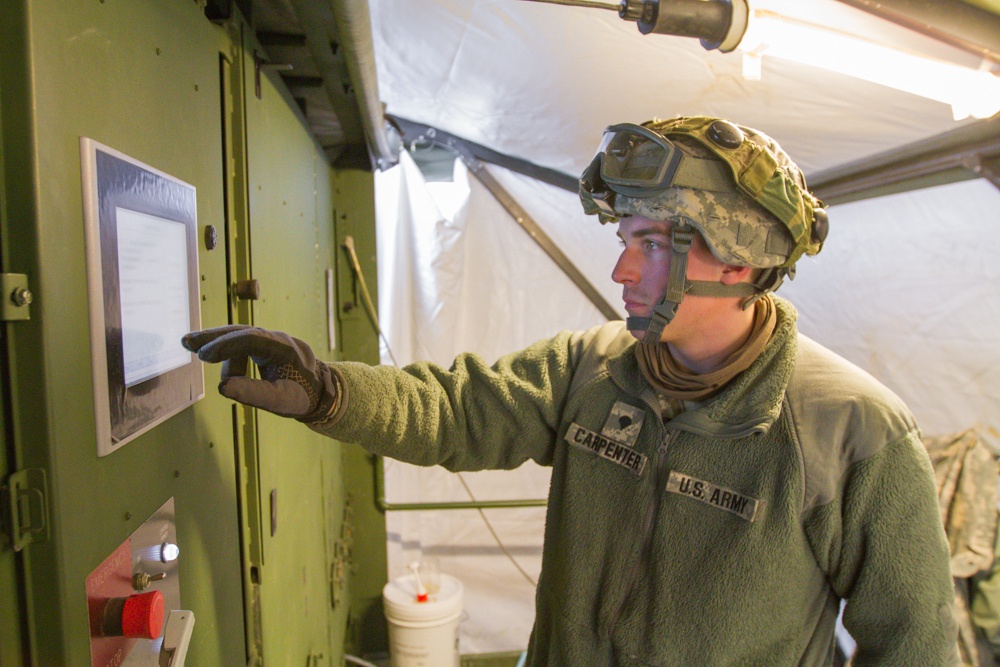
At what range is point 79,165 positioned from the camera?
0.63m

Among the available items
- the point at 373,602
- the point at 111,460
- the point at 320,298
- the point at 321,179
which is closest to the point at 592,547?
the point at 111,460

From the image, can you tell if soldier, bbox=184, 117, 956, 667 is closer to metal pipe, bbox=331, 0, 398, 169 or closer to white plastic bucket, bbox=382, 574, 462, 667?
metal pipe, bbox=331, 0, 398, 169

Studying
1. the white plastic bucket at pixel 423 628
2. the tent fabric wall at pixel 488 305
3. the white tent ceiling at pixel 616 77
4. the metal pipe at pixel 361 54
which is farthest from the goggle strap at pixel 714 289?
the white plastic bucket at pixel 423 628

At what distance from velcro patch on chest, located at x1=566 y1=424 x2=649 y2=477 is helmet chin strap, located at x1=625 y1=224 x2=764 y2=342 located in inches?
8.9

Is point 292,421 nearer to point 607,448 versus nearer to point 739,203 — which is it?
point 607,448

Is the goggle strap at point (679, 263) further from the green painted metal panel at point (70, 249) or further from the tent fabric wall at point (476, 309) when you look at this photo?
the tent fabric wall at point (476, 309)

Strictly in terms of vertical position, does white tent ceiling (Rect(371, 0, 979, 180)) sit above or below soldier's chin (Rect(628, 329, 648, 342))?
above

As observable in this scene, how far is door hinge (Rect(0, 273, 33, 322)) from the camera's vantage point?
0.53 metres

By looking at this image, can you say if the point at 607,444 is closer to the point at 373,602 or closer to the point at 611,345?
the point at 611,345

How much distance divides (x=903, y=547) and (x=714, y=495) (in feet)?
0.99

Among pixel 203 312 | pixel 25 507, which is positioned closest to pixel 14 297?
pixel 25 507

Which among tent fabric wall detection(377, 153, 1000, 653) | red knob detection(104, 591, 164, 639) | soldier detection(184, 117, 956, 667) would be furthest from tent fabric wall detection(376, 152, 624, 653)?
red knob detection(104, 591, 164, 639)

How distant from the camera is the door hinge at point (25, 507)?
1.77 ft

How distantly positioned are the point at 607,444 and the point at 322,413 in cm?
54
